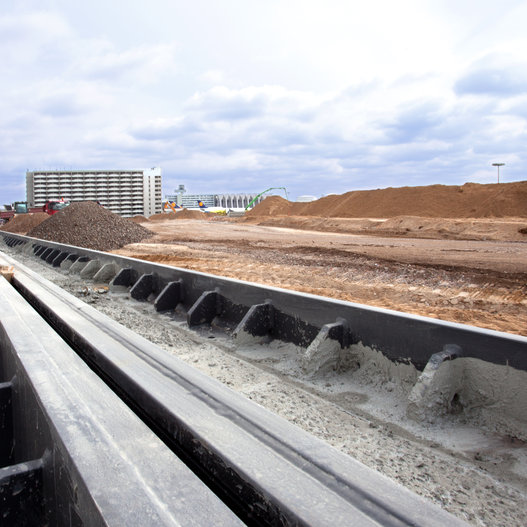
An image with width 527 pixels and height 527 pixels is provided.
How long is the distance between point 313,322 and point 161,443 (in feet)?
7.43

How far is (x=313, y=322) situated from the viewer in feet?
11.2

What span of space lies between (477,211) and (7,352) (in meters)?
35.6

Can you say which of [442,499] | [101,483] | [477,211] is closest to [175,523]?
[101,483]

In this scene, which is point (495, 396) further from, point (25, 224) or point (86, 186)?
point (86, 186)

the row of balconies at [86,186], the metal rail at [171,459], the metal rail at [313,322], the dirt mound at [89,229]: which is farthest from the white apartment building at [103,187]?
the metal rail at [171,459]

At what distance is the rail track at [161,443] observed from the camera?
1029 millimetres

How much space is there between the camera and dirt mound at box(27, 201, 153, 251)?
16.0 meters

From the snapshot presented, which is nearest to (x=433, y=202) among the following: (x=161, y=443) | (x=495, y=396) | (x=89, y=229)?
(x=89, y=229)

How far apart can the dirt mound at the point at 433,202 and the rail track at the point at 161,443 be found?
32073 mm

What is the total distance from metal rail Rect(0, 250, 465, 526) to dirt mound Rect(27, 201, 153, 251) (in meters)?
14.7

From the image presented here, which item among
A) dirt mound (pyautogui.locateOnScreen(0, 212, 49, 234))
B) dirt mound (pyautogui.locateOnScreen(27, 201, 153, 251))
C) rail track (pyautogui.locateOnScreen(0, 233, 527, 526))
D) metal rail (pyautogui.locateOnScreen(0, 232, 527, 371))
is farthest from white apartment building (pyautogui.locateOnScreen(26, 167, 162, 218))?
rail track (pyautogui.locateOnScreen(0, 233, 527, 526))

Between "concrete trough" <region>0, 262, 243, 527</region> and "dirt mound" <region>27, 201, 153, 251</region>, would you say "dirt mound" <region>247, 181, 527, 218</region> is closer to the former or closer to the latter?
"dirt mound" <region>27, 201, 153, 251</region>

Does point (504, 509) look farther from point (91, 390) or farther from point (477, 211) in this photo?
point (477, 211)

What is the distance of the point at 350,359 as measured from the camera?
3119mm
